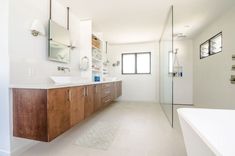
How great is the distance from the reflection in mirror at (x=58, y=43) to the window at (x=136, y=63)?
323 centimetres

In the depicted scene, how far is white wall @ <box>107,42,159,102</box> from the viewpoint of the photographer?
5.39 meters

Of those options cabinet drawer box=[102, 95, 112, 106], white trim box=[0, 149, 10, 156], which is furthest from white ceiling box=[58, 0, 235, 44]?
white trim box=[0, 149, 10, 156]

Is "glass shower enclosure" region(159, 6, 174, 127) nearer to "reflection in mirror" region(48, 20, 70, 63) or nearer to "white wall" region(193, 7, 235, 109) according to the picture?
"white wall" region(193, 7, 235, 109)

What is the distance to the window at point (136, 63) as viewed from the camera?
5.51m

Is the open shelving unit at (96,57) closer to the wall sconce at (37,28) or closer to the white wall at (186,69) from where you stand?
the wall sconce at (37,28)

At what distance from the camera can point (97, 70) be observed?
13.1 feet

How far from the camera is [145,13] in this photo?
2.96 meters

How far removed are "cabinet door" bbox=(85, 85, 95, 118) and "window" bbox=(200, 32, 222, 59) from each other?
10.0 feet

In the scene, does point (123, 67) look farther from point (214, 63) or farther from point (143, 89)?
point (214, 63)

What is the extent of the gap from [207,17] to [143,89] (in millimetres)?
3176

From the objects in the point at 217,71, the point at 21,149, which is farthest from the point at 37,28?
the point at 217,71

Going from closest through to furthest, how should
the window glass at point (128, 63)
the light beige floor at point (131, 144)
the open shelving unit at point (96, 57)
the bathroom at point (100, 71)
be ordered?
the bathroom at point (100, 71)
the light beige floor at point (131, 144)
the open shelving unit at point (96, 57)
the window glass at point (128, 63)

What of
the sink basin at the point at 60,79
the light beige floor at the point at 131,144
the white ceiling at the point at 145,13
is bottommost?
the light beige floor at the point at 131,144

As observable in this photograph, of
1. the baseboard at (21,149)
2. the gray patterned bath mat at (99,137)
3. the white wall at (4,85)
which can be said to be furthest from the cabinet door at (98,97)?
the white wall at (4,85)
